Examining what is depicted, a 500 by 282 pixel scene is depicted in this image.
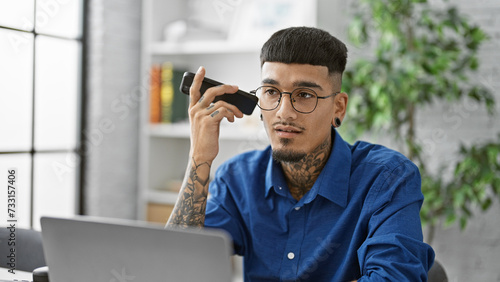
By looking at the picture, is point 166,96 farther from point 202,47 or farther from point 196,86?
point 196,86

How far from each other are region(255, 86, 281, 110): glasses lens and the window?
1.34m

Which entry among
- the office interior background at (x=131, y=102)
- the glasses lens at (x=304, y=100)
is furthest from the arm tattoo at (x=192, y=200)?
the office interior background at (x=131, y=102)

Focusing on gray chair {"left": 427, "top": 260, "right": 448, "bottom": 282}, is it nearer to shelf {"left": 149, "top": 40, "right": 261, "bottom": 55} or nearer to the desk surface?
the desk surface

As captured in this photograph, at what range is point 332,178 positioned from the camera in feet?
3.93

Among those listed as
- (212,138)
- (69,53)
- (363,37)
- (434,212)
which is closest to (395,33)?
(363,37)

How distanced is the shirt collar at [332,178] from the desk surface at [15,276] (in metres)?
0.56

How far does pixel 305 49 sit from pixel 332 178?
30 cm

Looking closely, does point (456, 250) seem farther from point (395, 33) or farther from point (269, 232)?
point (269, 232)

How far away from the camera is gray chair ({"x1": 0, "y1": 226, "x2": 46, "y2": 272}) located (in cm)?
111

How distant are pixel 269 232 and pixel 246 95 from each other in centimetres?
33

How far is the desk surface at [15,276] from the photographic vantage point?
101 cm

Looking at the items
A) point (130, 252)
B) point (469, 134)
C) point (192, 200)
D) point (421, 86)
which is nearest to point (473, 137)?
point (469, 134)

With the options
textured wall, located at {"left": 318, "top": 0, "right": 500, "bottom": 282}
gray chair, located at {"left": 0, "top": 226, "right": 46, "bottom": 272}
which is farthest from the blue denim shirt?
textured wall, located at {"left": 318, "top": 0, "right": 500, "bottom": 282}

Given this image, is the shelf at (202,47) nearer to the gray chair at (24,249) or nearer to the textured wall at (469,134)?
the textured wall at (469,134)
